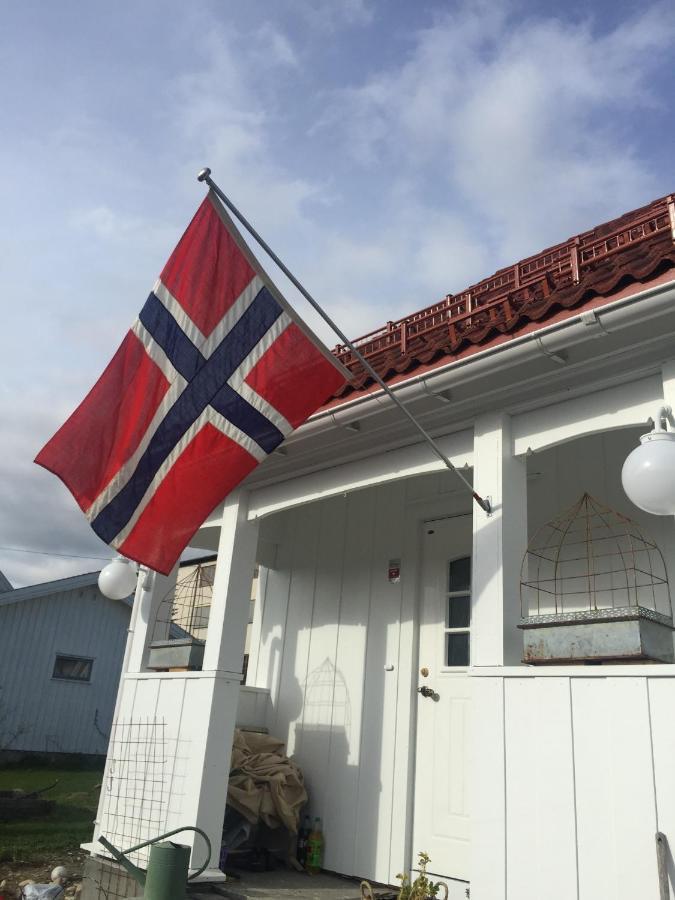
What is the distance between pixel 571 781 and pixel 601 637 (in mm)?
640

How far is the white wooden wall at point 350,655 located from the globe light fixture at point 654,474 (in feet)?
8.40

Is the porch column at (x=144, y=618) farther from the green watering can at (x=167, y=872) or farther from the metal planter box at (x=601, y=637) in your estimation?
the metal planter box at (x=601, y=637)

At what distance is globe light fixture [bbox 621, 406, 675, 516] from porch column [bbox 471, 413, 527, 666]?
0.89 meters

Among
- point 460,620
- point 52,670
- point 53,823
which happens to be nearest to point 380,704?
point 460,620

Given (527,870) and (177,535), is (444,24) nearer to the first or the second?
(177,535)

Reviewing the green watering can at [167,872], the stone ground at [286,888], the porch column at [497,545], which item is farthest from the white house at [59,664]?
the porch column at [497,545]

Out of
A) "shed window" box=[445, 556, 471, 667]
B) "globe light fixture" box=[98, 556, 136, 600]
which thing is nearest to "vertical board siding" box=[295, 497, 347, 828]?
"shed window" box=[445, 556, 471, 667]

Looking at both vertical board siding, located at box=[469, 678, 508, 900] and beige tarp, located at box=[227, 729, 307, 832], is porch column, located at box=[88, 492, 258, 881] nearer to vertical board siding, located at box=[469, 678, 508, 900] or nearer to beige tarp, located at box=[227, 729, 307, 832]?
beige tarp, located at box=[227, 729, 307, 832]

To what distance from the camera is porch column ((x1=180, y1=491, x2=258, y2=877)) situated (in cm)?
475

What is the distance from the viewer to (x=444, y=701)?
17.3ft

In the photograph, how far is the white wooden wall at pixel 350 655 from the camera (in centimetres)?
535

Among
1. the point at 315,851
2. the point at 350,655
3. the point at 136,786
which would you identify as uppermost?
the point at 350,655

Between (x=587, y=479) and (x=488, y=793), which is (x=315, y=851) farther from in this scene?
(x=587, y=479)

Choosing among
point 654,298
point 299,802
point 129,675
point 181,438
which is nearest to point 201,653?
point 129,675
